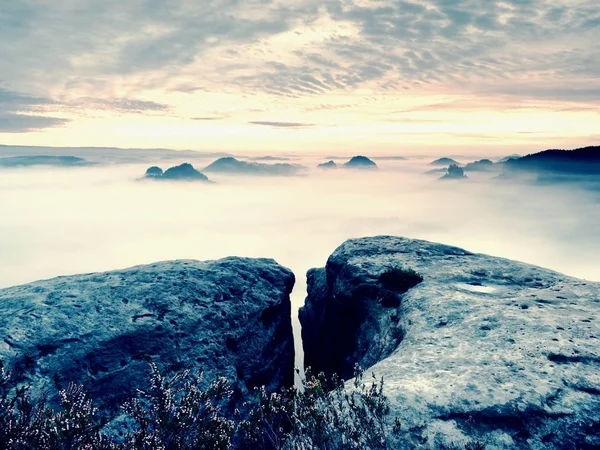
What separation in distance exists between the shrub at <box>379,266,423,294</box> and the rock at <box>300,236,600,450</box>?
1.34ft

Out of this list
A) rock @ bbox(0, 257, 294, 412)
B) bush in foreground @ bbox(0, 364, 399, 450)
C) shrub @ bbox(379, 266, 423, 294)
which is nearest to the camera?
bush in foreground @ bbox(0, 364, 399, 450)

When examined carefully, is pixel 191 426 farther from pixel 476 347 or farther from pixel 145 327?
pixel 145 327

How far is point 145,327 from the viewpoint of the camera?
51.8 feet

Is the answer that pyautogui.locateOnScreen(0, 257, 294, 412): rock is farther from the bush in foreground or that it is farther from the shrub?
the bush in foreground

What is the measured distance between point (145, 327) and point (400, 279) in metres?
10.4

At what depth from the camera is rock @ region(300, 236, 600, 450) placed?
8555 millimetres

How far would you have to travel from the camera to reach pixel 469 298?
51.8ft

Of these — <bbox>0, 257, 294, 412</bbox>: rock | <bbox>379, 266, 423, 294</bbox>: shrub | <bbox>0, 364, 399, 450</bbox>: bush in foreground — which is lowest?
<bbox>0, 257, 294, 412</bbox>: rock

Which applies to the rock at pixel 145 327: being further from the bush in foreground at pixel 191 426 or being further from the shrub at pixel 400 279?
the bush in foreground at pixel 191 426

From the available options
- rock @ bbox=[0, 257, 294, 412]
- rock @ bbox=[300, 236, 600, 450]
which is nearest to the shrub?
rock @ bbox=[300, 236, 600, 450]

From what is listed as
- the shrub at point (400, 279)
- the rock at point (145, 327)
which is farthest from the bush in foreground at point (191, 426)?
the shrub at point (400, 279)

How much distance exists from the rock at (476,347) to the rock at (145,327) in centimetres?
395

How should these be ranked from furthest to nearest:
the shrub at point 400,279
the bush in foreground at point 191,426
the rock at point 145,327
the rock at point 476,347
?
the shrub at point 400,279 → the rock at point 145,327 → the rock at point 476,347 → the bush in foreground at point 191,426

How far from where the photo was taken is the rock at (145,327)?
1403cm
